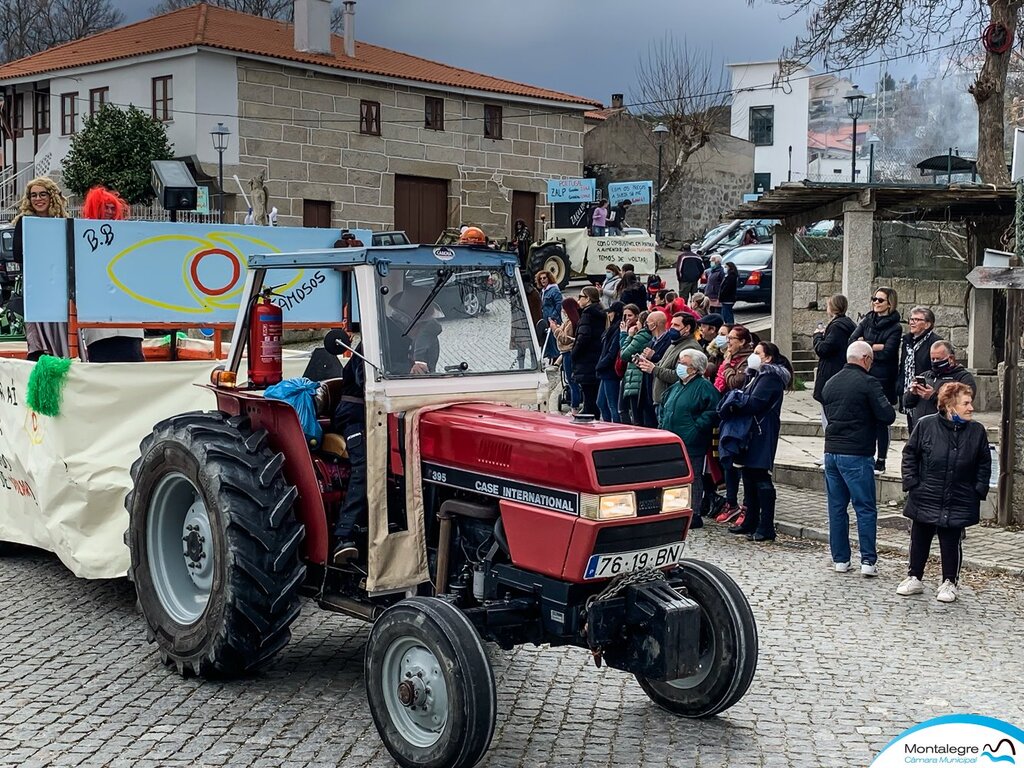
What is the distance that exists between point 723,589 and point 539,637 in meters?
0.94

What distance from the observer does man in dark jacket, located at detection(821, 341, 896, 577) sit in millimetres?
9531

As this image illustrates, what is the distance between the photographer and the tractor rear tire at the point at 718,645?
591cm

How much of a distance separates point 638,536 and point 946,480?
4.03m

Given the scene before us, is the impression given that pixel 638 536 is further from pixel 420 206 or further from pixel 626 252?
pixel 420 206

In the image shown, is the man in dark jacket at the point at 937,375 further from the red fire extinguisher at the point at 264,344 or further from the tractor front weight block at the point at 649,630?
the red fire extinguisher at the point at 264,344

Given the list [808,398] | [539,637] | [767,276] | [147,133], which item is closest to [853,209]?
[808,398]

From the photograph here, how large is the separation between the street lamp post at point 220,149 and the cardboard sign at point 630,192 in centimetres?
1042

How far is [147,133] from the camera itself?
32.5 meters

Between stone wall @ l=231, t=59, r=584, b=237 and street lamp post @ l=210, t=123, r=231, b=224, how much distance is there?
545 mm

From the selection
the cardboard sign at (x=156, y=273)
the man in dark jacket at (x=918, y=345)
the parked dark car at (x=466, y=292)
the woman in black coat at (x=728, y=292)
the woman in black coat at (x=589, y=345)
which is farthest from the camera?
the woman in black coat at (x=728, y=292)

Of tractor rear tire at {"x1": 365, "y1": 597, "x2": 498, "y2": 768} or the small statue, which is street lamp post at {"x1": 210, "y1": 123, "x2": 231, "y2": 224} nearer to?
the small statue

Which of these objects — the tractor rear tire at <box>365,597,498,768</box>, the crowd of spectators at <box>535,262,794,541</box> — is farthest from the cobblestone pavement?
the crowd of spectators at <box>535,262,794,541</box>

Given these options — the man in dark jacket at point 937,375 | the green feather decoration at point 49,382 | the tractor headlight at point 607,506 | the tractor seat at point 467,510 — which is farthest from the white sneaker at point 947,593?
the green feather decoration at point 49,382

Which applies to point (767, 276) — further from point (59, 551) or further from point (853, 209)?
point (59, 551)
